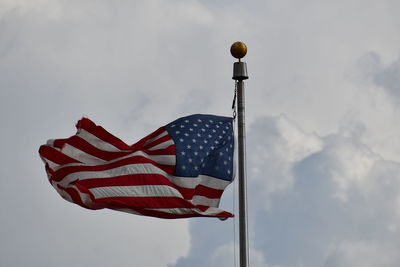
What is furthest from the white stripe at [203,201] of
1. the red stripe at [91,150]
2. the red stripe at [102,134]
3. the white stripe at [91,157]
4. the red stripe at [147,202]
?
the red stripe at [102,134]

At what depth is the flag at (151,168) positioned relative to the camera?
21328 mm

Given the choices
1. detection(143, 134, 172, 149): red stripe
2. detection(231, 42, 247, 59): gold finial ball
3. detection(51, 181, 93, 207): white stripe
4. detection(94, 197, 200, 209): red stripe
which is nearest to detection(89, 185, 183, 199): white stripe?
detection(94, 197, 200, 209): red stripe

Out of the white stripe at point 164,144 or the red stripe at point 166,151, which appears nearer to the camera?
the red stripe at point 166,151

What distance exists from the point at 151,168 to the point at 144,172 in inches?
10.8

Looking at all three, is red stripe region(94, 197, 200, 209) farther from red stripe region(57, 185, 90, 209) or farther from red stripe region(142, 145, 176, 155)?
red stripe region(142, 145, 176, 155)

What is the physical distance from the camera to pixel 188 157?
22.2m

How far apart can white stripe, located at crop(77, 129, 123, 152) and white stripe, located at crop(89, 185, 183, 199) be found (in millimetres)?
1396

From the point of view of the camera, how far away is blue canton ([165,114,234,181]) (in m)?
22.0

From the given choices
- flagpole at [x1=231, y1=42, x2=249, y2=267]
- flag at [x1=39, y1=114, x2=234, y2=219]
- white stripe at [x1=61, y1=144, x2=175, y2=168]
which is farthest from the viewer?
white stripe at [x1=61, y1=144, x2=175, y2=168]

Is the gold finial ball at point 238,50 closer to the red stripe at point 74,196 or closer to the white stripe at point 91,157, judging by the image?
the white stripe at point 91,157

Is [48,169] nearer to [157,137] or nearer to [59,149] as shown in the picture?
[59,149]

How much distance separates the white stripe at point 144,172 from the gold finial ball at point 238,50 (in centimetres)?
351

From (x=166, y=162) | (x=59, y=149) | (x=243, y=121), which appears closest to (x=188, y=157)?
(x=166, y=162)

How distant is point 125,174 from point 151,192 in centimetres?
99
